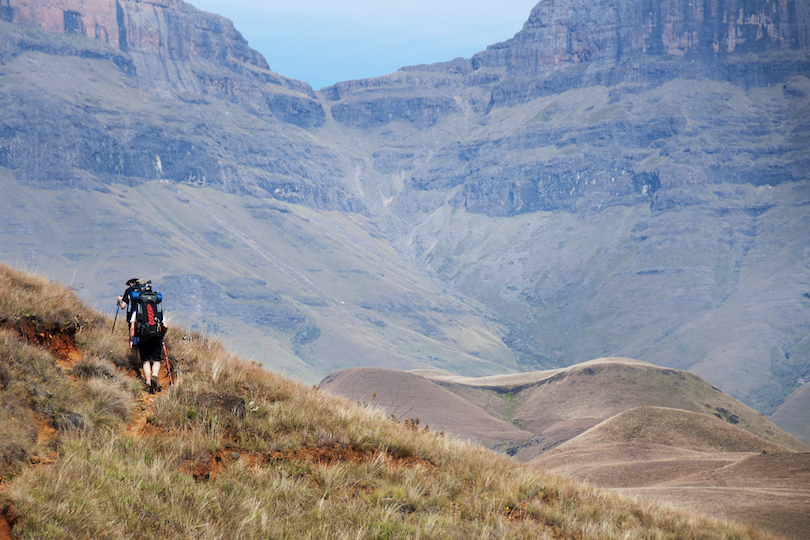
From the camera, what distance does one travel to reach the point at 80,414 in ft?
29.1

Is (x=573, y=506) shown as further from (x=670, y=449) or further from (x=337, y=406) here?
(x=670, y=449)

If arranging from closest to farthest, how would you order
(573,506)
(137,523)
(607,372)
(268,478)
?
(137,523) < (268,478) < (573,506) < (607,372)

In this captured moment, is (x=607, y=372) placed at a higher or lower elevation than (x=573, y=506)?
lower

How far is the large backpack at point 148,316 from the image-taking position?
10.9 meters

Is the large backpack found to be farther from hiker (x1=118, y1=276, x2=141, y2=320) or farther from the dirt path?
the dirt path

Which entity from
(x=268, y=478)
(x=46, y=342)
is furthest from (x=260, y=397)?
(x=46, y=342)

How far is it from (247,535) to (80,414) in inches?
123

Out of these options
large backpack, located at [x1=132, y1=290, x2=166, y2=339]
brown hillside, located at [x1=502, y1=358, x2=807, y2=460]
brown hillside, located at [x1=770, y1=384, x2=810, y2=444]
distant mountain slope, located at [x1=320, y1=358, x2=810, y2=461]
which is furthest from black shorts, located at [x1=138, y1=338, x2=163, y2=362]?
brown hillside, located at [x1=770, y1=384, x2=810, y2=444]

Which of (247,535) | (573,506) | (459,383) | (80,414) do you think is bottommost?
(459,383)

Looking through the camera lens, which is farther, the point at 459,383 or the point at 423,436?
the point at 459,383

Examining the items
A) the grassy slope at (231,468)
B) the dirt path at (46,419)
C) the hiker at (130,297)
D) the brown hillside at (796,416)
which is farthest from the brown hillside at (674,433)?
the brown hillside at (796,416)

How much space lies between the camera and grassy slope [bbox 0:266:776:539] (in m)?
7.16

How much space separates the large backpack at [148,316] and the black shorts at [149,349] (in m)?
0.11

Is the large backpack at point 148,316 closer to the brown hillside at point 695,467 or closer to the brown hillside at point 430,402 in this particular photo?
the brown hillside at point 695,467
